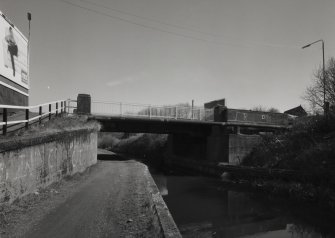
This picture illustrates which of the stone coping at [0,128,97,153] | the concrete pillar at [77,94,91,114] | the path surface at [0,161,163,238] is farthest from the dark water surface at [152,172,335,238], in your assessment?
the concrete pillar at [77,94,91,114]

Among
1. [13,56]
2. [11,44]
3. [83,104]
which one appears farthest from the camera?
[83,104]

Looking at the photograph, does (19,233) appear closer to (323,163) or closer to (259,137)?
(323,163)

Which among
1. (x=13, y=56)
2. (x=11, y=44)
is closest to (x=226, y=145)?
(x=13, y=56)

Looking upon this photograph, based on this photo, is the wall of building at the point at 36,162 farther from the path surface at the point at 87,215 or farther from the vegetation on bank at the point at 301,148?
the vegetation on bank at the point at 301,148

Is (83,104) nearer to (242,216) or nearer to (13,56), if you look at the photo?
(13,56)

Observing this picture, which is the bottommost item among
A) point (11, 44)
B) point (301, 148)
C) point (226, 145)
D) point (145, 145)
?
point (145, 145)

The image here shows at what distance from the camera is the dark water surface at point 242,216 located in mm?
12422

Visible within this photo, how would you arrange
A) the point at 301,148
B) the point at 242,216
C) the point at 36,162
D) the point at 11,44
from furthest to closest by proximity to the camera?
1. the point at 301,148
2. the point at 242,216
3. the point at 11,44
4. the point at 36,162

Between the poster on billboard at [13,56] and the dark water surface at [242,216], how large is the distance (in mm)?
8685

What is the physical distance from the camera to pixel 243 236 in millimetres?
12211

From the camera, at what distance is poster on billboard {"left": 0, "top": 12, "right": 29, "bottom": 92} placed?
39.4 ft

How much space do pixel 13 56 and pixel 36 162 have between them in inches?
256

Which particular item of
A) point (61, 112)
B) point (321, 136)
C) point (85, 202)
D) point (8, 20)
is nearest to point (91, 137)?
point (61, 112)

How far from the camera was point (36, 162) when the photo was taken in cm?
880
